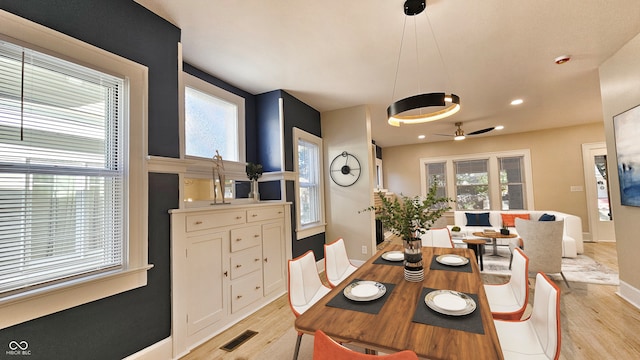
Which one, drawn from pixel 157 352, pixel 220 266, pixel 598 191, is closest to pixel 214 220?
pixel 220 266

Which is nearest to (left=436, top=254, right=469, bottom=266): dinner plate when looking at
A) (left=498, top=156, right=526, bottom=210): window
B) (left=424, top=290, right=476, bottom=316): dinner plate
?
(left=424, top=290, right=476, bottom=316): dinner plate

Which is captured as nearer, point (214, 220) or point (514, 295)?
point (514, 295)

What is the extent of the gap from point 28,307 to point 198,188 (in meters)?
1.65

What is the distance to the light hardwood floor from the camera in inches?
81.8

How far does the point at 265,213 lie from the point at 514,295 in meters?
2.49

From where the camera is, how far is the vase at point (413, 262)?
174cm

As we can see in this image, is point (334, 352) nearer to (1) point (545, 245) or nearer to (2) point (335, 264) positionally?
(2) point (335, 264)

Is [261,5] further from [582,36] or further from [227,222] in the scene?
[582,36]

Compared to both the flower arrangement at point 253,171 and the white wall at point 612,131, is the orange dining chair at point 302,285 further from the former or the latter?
the white wall at point 612,131

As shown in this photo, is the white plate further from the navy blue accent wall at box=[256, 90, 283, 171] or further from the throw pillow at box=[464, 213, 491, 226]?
the throw pillow at box=[464, 213, 491, 226]

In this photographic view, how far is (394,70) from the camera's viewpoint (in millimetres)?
3197

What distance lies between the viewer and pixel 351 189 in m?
4.47

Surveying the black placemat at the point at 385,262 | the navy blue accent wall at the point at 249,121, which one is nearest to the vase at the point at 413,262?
the black placemat at the point at 385,262

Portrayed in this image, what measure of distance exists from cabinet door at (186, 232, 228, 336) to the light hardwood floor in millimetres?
206
